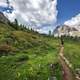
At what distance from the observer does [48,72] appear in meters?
49.0

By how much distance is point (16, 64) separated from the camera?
176ft

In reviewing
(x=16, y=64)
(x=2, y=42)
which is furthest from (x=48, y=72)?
(x=2, y=42)

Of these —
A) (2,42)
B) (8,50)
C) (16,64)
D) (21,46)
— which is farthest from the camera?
(21,46)

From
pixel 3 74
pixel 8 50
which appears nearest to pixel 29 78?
pixel 3 74

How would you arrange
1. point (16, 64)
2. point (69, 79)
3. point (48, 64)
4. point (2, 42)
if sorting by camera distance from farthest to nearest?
point (2, 42), point (48, 64), point (16, 64), point (69, 79)

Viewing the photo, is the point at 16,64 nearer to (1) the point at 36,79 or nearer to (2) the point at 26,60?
(2) the point at 26,60

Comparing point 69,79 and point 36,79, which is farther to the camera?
point 69,79

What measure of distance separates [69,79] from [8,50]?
2833 centimetres

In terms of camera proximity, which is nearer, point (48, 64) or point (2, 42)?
point (48, 64)

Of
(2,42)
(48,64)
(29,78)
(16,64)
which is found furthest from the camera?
(2,42)

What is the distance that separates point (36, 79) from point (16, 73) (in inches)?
184

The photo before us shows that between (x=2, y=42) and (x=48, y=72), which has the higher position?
(x=2, y=42)

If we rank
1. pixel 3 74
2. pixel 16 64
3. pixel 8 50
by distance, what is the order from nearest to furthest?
pixel 3 74
pixel 16 64
pixel 8 50

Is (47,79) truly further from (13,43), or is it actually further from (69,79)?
(13,43)
